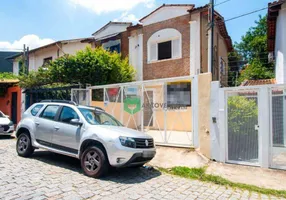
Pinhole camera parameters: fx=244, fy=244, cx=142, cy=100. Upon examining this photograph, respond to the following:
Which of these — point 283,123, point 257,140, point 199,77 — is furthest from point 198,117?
point 283,123

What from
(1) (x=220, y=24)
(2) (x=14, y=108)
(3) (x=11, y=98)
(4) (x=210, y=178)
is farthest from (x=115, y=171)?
(3) (x=11, y=98)

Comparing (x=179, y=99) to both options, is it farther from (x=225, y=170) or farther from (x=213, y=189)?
(x=213, y=189)

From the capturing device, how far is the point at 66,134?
22.5 feet

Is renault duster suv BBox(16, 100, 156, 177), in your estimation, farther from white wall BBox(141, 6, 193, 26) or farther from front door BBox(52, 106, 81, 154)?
white wall BBox(141, 6, 193, 26)

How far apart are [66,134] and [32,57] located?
18.7 meters

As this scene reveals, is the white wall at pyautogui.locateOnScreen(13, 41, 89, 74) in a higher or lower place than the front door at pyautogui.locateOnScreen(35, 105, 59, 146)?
higher

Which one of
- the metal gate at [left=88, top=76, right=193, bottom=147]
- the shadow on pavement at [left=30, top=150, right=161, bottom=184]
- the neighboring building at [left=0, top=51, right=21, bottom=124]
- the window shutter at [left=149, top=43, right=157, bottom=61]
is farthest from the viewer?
the neighboring building at [left=0, top=51, right=21, bottom=124]

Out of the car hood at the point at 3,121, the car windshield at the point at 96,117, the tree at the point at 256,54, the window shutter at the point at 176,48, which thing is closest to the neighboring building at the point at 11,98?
the car hood at the point at 3,121

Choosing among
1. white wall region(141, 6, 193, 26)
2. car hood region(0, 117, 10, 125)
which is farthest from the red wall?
white wall region(141, 6, 193, 26)

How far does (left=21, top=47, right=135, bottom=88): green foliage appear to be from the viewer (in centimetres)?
1237

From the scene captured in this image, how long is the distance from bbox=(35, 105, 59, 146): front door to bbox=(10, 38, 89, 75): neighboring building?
10304 mm

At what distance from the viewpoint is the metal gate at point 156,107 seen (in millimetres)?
9891

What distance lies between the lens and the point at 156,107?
986cm

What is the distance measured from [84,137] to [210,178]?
11.3 feet
